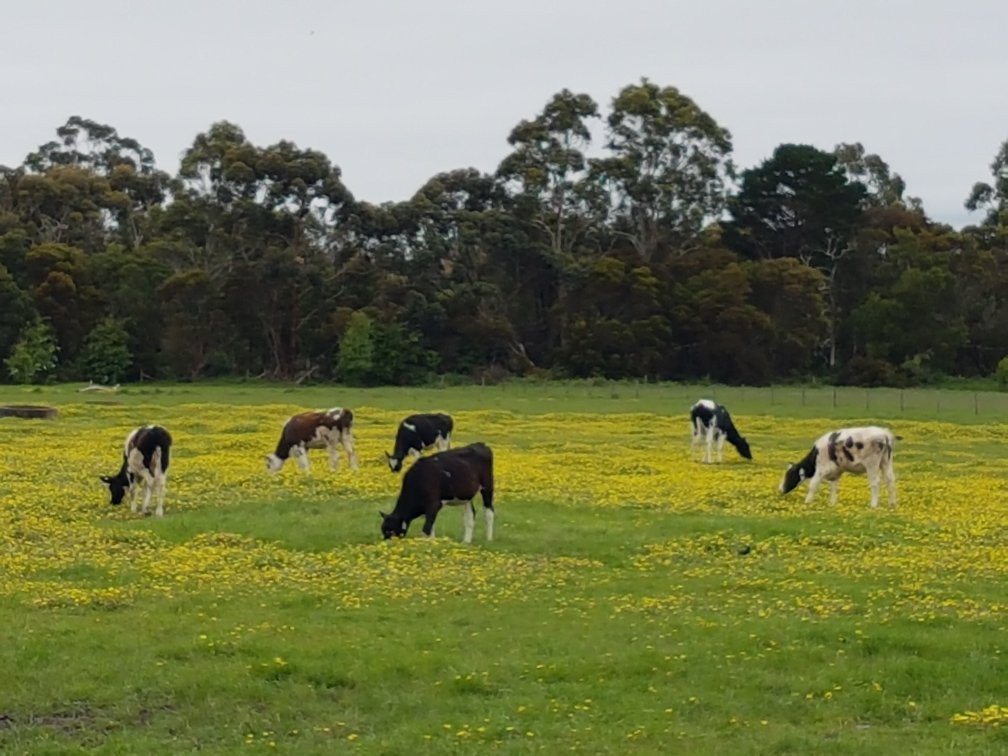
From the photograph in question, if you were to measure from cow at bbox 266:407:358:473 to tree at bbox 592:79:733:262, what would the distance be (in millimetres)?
70446

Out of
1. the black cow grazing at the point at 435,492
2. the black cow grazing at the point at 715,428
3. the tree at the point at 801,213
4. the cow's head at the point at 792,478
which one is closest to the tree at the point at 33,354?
the tree at the point at 801,213

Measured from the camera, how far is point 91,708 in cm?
1184

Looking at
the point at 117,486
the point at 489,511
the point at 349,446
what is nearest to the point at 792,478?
the point at 489,511

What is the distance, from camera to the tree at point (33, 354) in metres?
86.4

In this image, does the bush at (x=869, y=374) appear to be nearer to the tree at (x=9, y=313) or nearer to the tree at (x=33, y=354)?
the tree at (x=33, y=354)

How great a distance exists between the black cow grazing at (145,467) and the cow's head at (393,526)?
509 cm

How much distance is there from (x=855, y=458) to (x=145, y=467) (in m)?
13.3

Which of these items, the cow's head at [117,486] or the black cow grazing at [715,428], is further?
the black cow grazing at [715,428]

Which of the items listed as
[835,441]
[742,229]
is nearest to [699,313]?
[742,229]

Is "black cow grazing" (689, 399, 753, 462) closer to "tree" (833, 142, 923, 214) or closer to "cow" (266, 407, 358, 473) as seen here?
"cow" (266, 407, 358, 473)

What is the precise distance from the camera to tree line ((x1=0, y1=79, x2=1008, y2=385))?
9050 cm

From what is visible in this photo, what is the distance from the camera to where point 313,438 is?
32844 millimetres

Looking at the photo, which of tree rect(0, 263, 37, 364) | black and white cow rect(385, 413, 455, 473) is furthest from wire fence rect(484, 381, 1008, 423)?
tree rect(0, 263, 37, 364)

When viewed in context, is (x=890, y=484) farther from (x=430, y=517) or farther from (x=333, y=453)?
(x=333, y=453)
